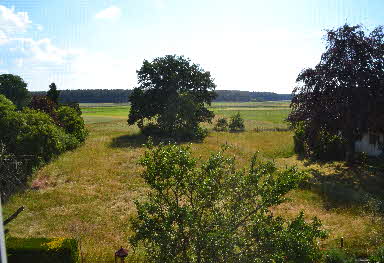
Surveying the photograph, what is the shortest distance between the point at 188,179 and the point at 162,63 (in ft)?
169

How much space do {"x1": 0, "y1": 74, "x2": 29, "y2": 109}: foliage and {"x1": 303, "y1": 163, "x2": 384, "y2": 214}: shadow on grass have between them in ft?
255

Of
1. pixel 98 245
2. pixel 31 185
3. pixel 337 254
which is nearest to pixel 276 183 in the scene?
pixel 337 254

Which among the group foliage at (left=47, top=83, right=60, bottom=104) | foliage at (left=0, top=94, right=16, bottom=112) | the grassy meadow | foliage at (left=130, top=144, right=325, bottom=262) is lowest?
the grassy meadow

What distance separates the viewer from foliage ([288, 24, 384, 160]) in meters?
29.6

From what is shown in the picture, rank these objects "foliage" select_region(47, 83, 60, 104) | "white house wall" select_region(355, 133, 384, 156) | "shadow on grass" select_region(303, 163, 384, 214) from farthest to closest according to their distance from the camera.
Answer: "foliage" select_region(47, 83, 60, 104)
"white house wall" select_region(355, 133, 384, 156)
"shadow on grass" select_region(303, 163, 384, 214)

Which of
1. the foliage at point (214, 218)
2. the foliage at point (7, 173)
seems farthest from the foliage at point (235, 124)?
the foliage at point (214, 218)

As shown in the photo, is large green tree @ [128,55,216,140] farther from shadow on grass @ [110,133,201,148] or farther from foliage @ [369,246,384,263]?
foliage @ [369,246,384,263]

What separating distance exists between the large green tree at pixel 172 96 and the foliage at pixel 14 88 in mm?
43789

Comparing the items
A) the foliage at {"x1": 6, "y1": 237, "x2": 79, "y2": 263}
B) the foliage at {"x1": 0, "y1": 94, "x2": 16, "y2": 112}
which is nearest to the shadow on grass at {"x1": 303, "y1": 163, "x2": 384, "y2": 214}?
the foliage at {"x1": 6, "y1": 237, "x2": 79, "y2": 263}

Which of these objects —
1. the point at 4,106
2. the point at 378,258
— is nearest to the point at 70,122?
the point at 4,106

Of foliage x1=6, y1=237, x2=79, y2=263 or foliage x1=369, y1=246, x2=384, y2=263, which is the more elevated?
foliage x1=6, y1=237, x2=79, y2=263

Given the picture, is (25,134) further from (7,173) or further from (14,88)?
(14,88)

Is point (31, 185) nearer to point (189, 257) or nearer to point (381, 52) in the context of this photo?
point (189, 257)

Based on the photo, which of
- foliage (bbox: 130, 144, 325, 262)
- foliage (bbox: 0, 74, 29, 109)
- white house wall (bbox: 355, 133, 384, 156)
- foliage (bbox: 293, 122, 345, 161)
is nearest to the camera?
foliage (bbox: 130, 144, 325, 262)
